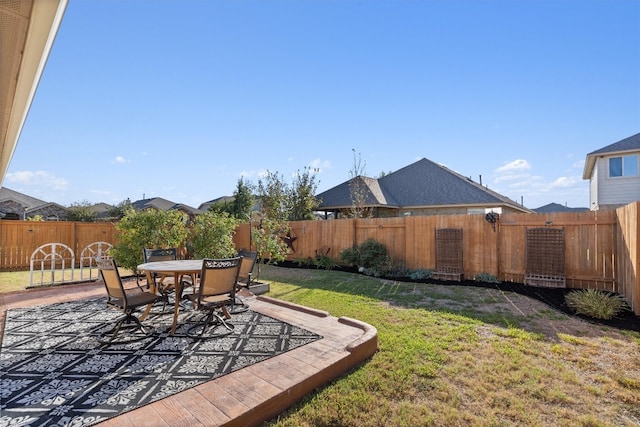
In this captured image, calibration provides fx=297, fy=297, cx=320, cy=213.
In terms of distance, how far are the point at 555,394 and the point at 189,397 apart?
3327mm

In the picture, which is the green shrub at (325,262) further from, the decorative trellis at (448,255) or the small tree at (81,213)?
the small tree at (81,213)

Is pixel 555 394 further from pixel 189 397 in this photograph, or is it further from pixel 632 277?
pixel 632 277

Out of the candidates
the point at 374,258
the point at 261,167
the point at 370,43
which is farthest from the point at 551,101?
the point at 261,167

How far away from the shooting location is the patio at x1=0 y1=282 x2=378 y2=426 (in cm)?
223

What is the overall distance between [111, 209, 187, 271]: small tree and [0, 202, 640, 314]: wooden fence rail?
18.7 ft

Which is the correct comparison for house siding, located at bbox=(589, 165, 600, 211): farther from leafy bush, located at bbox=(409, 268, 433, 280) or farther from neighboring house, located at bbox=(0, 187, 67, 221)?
neighboring house, located at bbox=(0, 187, 67, 221)

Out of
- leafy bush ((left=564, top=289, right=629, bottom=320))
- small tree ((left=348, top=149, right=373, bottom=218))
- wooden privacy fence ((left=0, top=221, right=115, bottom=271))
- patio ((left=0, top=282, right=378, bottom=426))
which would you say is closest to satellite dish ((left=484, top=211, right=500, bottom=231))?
leafy bush ((left=564, top=289, right=629, bottom=320))

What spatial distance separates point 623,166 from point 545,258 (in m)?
10.4

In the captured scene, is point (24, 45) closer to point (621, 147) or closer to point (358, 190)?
point (358, 190)

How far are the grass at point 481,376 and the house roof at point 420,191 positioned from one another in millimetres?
10924

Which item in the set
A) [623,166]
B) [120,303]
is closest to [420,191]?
[623,166]

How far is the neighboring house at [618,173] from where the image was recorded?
13.1m

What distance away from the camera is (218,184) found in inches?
789

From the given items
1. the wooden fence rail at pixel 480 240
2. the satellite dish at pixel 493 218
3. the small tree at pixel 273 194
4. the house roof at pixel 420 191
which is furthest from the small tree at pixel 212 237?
the house roof at pixel 420 191
